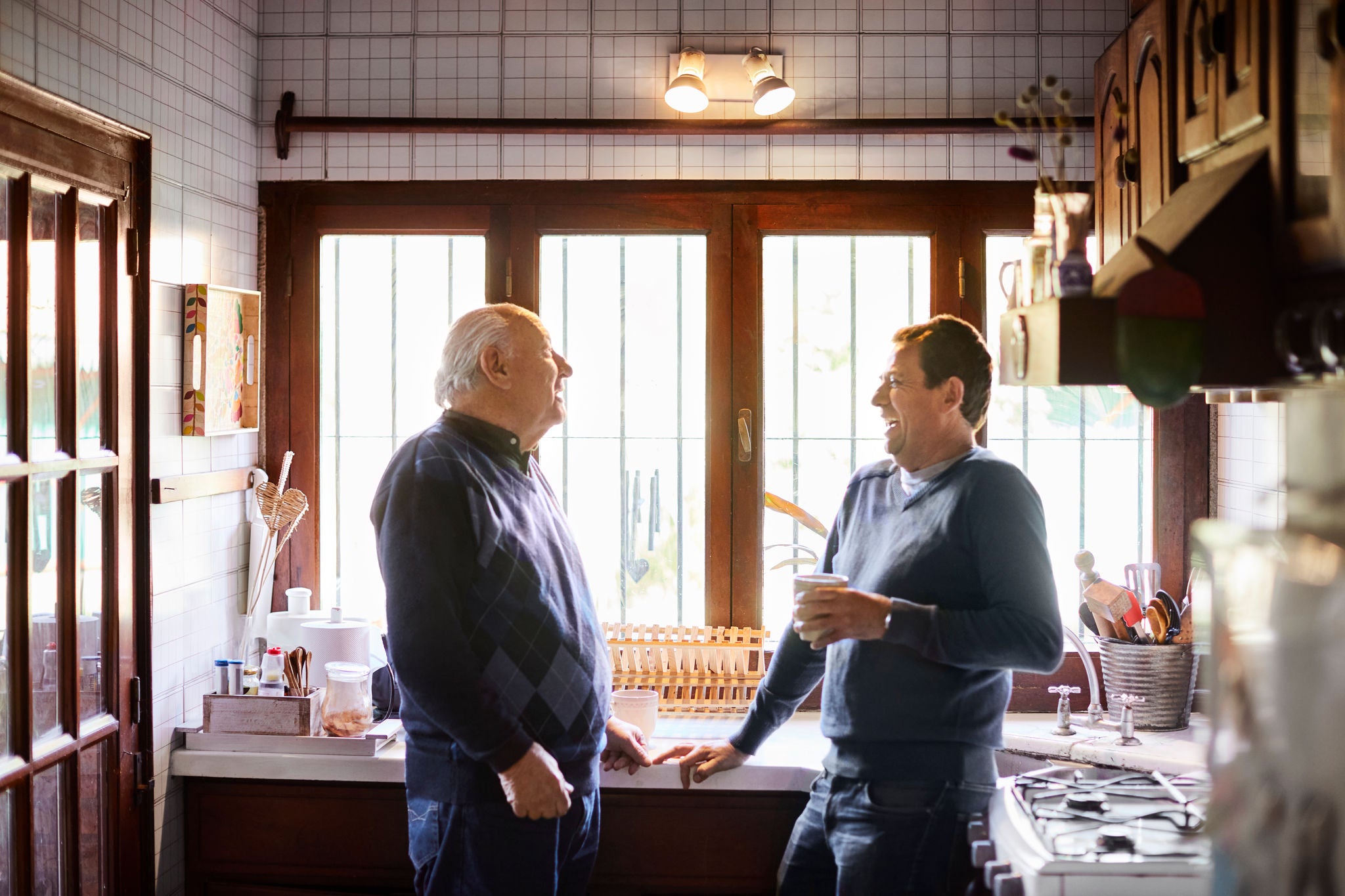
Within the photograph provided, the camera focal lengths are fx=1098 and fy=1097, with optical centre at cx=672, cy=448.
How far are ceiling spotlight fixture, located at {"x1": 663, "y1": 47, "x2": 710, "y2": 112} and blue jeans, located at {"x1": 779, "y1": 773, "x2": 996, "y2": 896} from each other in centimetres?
164

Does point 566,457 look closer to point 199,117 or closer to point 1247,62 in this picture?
point 199,117

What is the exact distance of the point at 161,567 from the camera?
245 cm

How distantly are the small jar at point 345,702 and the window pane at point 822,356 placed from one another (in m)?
1.04

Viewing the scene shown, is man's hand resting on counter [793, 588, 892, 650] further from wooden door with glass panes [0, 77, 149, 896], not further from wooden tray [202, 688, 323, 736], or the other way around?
wooden door with glass panes [0, 77, 149, 896]

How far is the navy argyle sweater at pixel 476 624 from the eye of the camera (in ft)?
5.72

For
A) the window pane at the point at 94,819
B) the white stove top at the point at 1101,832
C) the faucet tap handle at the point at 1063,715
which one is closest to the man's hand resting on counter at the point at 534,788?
the white stove top at the point at 1101,832

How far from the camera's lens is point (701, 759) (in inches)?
90.4

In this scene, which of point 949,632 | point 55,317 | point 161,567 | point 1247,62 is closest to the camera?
point 1247,62

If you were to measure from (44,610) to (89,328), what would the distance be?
1.83ft

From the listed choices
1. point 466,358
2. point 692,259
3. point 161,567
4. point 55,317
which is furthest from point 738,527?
point 55,317

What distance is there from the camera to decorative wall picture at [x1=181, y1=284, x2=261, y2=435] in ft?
8.28

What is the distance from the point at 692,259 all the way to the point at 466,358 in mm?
1081

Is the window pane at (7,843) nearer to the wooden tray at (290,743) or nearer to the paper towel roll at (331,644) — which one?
the wooden tray at (290,743)

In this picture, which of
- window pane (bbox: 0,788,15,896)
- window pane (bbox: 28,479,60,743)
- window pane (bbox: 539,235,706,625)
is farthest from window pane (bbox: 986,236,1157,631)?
window pane (bbox: 0,788,15,896)
